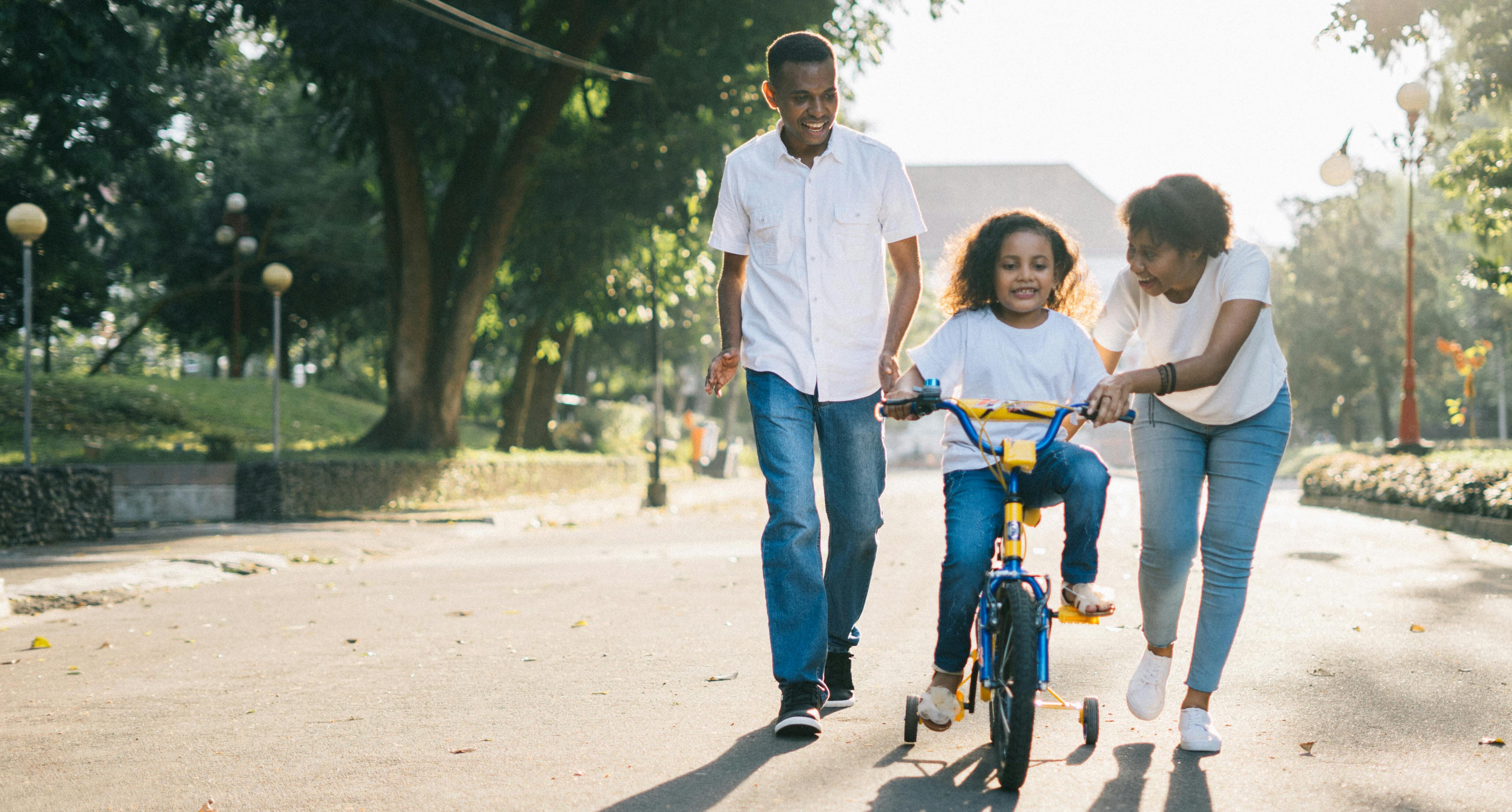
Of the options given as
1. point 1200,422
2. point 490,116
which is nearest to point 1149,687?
point 1200,422

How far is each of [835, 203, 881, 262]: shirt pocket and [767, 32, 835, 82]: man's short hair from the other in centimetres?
49

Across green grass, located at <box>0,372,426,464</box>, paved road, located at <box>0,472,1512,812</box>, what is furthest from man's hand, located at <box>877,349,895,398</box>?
green grass, located at <box>0,372,426,464</box>

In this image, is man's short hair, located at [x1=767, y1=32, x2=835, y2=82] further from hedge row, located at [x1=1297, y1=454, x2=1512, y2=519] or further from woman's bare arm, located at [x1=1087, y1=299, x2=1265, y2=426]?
hedge row, located at [x1=1297, y1=454, x2=1512, y2=519]

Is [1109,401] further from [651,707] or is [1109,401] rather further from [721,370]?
[651,707]

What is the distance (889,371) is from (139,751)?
265 cm

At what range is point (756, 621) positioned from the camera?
7172 millimetres

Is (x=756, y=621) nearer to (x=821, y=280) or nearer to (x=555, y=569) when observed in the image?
(x=821, y=280)

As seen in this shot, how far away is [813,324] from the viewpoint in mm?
4504

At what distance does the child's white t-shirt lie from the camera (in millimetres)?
4160

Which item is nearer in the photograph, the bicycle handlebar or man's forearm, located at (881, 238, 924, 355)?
the bicycle handlebar

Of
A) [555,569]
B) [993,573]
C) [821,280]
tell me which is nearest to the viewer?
[993,573]

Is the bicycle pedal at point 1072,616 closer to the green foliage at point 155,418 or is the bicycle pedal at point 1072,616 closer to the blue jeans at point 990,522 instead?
the blue jeans at point 990,522

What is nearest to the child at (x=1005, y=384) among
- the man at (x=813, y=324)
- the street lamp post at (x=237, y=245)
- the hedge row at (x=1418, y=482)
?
the man at (x=813, y=324)

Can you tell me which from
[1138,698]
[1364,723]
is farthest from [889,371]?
[1364,723]
